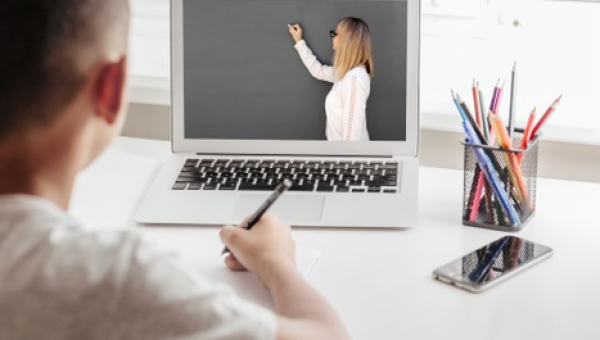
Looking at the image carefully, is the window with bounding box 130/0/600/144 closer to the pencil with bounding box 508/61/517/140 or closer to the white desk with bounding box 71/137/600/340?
the white desk with bounding box 71/137/600/340

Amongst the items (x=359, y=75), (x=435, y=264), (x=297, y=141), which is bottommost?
(x=435, y=264)

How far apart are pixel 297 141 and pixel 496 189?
373mm

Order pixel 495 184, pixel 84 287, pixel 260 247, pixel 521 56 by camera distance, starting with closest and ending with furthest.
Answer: pixel 84 287
pixel 260 247
pixel 495 184
pixel 521 56

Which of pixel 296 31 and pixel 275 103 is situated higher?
pixel 296 31

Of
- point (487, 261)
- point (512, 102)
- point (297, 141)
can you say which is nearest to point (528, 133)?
point (512, 102)

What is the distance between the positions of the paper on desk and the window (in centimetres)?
64

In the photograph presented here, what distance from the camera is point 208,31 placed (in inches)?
64.8

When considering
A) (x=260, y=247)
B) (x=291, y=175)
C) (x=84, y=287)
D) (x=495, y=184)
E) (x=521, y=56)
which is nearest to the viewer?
(x=84, y=287)

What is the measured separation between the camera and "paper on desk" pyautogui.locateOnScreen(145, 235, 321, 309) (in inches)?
46.1

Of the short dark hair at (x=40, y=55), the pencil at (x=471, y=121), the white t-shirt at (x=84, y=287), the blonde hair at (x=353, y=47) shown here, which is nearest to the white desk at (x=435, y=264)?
the pencil at (x=471, y=121)

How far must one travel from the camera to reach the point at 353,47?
1597 mm

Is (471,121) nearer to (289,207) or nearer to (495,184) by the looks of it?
(495,184)

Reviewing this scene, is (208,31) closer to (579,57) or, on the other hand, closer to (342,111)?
(342,111)

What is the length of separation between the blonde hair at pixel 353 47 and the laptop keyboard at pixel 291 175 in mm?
Answer: 152
